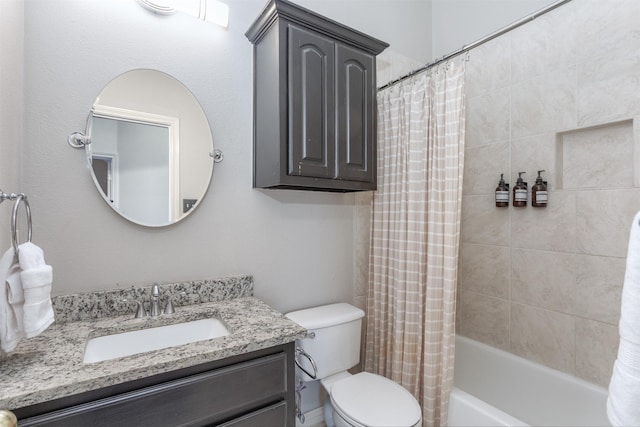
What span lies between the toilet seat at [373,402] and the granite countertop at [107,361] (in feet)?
1.65

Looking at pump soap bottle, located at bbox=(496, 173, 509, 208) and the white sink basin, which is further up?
pump soap bottle, located at bbox=(496, 173, 509, 208)

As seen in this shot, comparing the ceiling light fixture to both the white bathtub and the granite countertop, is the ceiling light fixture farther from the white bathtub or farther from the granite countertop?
the white bathtub

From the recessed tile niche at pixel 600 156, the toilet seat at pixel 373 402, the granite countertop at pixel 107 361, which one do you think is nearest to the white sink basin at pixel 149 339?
the granite countertop at pixel 107 361

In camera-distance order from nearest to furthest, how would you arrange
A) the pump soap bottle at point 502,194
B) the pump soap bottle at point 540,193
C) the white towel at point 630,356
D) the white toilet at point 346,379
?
the white towel at point 630,356, the white toilet at point 346,379, the pump soap bottle at point 540,193, the pump soap bottle at point 502,194

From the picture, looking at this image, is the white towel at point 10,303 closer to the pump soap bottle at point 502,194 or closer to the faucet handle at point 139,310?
the faucet handle at point 139,310

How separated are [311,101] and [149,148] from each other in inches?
29.5

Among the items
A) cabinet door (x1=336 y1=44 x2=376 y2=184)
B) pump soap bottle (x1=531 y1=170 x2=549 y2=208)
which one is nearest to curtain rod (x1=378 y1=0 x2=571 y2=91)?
cabinet door (x1=336 y1=44 x2=376 y2=184)

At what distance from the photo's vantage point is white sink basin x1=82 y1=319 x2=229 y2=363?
110 centimetres

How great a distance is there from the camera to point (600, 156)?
5.39 feet

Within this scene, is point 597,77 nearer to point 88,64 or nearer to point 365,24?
point 365,24

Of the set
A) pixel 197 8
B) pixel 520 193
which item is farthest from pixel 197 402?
pixel 520 193

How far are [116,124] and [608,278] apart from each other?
2.43 metres

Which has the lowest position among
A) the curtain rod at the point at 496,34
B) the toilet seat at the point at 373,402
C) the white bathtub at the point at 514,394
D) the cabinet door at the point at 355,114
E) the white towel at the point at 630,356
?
the white bathtub at the point at 514,394

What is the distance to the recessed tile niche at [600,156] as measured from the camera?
1.53m
